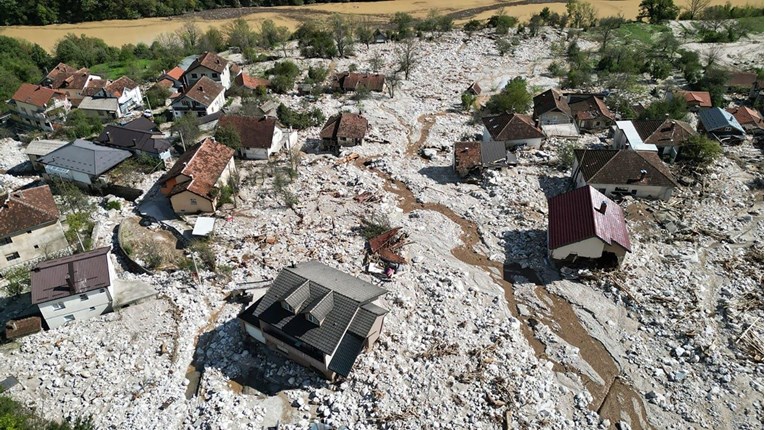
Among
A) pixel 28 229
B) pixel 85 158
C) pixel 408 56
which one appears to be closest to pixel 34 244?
pixel 28 229

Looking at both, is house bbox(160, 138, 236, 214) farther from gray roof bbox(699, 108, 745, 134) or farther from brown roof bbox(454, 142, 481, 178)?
gray roof bbox(699, 108, 745, 134)

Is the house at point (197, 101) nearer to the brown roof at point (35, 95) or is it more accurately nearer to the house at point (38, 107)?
the house at point (38, 107)

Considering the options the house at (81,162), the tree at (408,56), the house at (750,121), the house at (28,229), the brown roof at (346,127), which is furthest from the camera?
the tree at (408,56)

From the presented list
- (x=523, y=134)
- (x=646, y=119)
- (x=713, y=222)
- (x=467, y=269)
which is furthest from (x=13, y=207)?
(x=646, y=119)

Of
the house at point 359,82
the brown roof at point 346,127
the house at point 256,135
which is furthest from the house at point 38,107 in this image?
the house at point 359,82

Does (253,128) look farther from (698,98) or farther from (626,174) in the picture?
(698,98)

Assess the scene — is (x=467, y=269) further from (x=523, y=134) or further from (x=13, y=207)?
(x=13, y=207)

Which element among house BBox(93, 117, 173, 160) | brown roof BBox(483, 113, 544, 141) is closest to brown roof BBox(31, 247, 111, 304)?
house BBox(93, 117, 173, 160)
